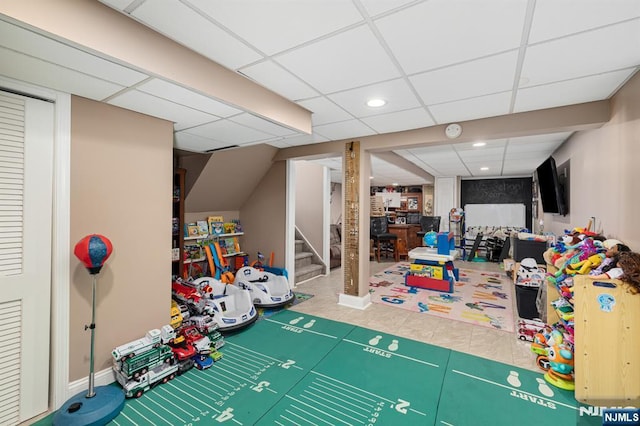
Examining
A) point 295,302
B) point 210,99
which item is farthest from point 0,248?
point 295,302

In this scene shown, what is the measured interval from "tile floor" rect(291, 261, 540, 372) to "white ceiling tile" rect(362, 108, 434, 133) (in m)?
2.48

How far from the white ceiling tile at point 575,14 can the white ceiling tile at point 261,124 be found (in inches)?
80.6

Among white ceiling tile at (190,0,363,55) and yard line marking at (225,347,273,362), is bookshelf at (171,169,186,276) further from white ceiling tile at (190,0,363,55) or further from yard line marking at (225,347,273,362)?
white ceiling tile at (190,0,363,55)

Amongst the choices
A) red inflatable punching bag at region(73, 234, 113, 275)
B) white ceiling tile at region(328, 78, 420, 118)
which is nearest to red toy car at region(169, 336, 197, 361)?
red inflatable punching bag at region(73, 234, 113, 275)

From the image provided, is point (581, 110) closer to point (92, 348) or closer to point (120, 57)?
point (120, 57)

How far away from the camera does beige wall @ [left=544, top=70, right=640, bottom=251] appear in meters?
2.17

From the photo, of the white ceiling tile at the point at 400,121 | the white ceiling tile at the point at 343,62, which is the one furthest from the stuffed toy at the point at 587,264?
the white ceiling tile at the point at 343,62

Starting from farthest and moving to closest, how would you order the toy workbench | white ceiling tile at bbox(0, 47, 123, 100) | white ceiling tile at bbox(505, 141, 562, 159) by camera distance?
1. the toy workbench
2. white ceiling tile at bbox(505, 141, 562, 159)
3. white ceiling tile at bbox(0, 47, 123, 100)

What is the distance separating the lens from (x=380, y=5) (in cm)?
145

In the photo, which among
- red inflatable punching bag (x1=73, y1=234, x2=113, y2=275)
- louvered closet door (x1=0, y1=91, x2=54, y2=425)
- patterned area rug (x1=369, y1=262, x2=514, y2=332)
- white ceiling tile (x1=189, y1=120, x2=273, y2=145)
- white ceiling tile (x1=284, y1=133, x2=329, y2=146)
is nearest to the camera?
louvered closet door (x1=0, y1=91, x2=54, y2=425)

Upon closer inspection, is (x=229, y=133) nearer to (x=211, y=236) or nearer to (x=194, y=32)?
(x=194, y=32)

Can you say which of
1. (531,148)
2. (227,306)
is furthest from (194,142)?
(531,148)

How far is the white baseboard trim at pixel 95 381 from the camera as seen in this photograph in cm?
214

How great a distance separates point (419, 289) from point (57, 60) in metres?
5.28
